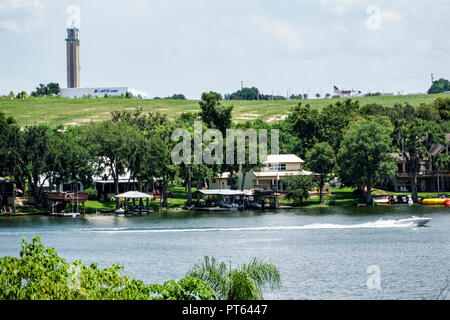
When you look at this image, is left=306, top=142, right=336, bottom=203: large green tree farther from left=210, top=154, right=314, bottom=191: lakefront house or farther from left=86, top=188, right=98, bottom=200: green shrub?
left=86, top=188, right=98, bottom=200: green shrub

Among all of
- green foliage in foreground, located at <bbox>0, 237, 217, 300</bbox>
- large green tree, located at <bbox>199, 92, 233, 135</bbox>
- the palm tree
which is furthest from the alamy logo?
green foliage in foreground, located at <bbox>0, 237, 217, 300</bbox>

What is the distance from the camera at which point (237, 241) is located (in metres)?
62.2

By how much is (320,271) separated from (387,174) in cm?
6394

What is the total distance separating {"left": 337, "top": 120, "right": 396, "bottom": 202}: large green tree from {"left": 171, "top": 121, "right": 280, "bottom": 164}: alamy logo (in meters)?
14.7

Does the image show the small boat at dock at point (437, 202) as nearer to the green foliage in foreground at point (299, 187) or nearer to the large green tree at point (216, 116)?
the green foliage in foreground at point (299, 187)

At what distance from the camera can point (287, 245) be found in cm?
5912

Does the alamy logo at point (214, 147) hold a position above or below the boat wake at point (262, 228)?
above

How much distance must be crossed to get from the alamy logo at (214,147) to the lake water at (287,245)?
15940 mm

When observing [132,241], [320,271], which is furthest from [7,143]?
[320,271]

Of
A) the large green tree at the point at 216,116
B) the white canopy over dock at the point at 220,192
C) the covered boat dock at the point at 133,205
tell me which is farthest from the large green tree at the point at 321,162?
the covered boat dock at the point at 133,205

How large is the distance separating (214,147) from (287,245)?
2091 inches

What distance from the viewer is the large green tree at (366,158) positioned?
344 feet
